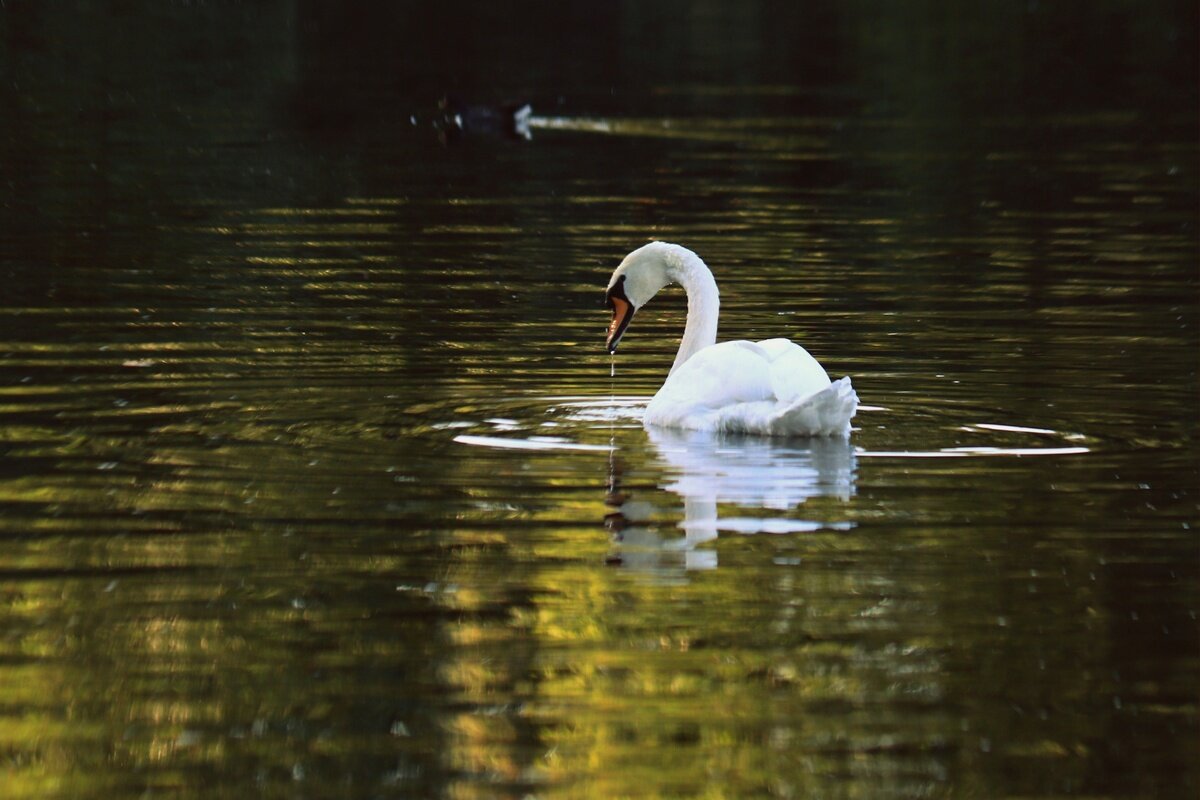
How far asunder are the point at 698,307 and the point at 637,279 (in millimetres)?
461

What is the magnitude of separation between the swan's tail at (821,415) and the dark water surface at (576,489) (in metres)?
0.13

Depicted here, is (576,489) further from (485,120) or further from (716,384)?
(485,120)

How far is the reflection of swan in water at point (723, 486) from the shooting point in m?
10.6

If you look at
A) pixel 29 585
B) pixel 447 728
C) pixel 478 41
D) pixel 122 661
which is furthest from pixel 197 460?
pixel 478 41

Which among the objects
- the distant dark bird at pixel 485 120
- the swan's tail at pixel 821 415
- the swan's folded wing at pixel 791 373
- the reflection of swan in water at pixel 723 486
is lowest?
the reflection of swan in water at pixel 723 486

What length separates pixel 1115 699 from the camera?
8.38m

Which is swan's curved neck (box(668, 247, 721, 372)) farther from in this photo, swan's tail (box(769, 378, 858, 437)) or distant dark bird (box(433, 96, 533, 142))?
distant dark bird (box(433, 96, 533, 142))

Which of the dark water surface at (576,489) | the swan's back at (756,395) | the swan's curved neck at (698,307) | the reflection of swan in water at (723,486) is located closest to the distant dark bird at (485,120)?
the dark water surface at (576,489)

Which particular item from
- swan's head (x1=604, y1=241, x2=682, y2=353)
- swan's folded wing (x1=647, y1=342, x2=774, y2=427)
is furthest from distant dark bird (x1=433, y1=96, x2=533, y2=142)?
swan's folded wing (x1=647, y1=342, x2=774, y2=427)

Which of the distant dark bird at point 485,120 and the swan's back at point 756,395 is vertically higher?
the distant dark bird at point 485,120

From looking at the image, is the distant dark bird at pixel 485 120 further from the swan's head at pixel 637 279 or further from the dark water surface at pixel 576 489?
the swan's head at pixel 637 279

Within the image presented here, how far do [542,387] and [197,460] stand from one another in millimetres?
3117

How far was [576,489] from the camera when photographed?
38.8 feet

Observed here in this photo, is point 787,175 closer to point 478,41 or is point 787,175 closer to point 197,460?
point 197,460
